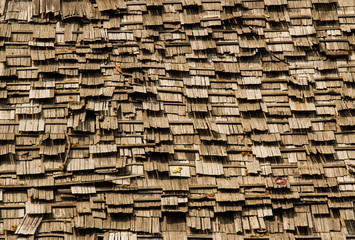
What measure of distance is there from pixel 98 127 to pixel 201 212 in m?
2.17

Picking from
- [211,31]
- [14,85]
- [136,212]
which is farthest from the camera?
[211,31]

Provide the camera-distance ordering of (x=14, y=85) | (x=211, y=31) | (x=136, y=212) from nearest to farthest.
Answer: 1. (x=136, y=212)
2. (x=14, y=85)
3. (x=211, y=31)

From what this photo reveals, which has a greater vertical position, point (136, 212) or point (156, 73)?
point (156, 73)

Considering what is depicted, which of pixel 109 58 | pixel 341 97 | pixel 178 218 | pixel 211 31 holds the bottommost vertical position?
pixel 178 218

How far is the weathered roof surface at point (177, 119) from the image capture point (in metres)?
8.27

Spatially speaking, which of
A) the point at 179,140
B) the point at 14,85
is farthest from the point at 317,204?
the point at 14,85

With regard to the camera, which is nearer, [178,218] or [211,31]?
[178,218]

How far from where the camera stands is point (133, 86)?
8.98 meters

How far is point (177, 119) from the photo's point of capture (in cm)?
891

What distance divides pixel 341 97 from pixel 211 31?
2.61 m

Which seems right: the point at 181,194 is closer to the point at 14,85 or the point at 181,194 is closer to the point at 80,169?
the point at 80,169

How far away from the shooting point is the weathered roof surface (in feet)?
27.1

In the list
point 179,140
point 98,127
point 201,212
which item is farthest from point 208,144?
point 98,127

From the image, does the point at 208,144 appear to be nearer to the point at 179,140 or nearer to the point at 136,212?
the point at 179,140
